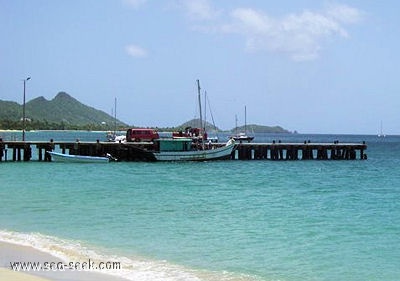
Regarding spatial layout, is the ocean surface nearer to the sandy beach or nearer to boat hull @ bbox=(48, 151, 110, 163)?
the sandy beach

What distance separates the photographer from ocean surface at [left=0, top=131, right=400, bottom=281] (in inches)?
562

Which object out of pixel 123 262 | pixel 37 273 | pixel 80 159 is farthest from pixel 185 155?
pixel 37 273

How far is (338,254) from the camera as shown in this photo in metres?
15.7

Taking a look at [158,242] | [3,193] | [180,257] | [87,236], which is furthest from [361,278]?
[3,193]

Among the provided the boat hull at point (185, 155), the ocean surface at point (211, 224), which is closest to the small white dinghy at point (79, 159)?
the boat hull at point (185, 155)

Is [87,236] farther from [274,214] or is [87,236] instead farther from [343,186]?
[343,186]

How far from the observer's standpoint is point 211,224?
786 inches

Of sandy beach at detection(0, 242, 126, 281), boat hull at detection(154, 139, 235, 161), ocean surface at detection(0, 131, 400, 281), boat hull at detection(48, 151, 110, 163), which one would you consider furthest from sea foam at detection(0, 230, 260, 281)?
boat hull at detection(154, 139, 235, 161)

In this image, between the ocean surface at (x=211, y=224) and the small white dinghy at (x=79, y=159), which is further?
the small white dinghy at (x=79, y=159)

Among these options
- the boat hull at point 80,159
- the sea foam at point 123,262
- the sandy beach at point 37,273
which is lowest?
the sea foam at point 123,262

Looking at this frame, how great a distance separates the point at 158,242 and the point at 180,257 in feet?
6.60

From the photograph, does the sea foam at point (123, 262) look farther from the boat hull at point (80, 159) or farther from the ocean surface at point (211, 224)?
the boat hull at point (80, 159)

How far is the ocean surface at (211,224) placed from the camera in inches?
562

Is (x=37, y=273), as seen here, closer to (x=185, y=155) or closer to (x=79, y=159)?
(x=79, y=159)
